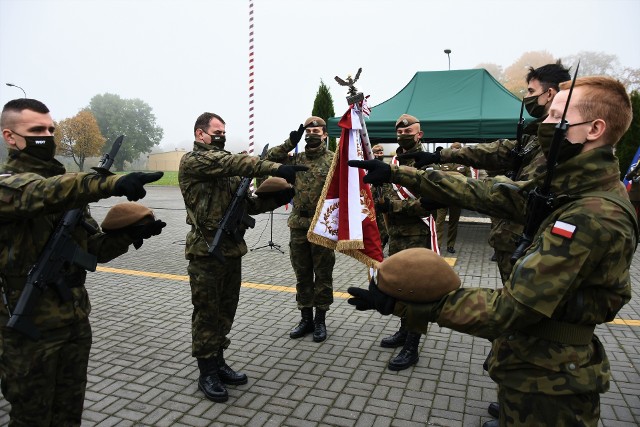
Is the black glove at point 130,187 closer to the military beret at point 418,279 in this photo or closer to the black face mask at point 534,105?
the military beret at point 418,279

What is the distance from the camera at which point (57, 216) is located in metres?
2.54

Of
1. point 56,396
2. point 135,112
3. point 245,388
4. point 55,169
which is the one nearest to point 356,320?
point 245,388

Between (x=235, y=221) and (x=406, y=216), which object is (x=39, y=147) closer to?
(x=235, y=221)

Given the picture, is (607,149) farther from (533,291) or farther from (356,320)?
(356,320)

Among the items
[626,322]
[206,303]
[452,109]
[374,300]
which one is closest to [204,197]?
[206,303]

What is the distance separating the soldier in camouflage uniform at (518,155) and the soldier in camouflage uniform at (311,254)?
74.8 inches

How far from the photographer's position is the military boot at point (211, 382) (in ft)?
12.1

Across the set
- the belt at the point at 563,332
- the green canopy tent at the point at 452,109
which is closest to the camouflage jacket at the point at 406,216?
the belt at the point at 563,332

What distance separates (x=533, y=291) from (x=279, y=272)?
669cm

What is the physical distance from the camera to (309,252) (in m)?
5.21

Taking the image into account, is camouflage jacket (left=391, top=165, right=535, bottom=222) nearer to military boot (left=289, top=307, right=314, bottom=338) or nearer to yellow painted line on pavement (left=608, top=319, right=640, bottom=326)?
military boot (left=289, top=307, right=314, bottom=338)

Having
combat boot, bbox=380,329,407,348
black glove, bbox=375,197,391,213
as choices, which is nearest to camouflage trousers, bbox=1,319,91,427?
black glove, bbox=375,197,391,213

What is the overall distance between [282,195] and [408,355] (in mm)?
2014

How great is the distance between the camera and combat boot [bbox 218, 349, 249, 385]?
3953 millimetres
